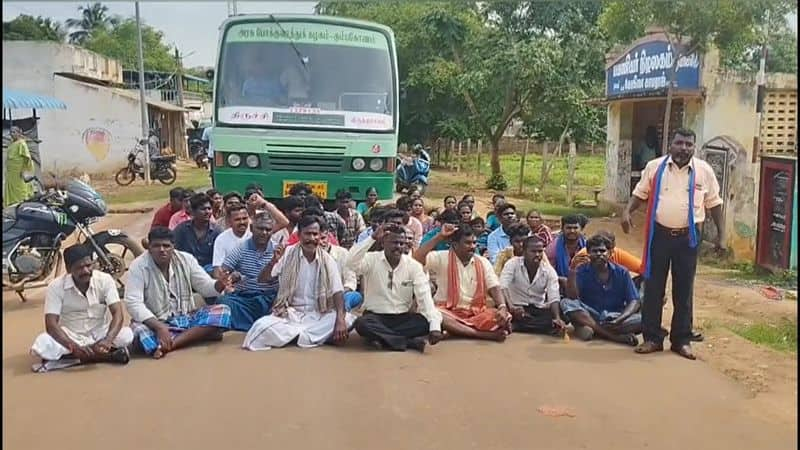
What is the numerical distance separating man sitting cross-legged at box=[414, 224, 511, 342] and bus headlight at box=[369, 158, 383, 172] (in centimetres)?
368

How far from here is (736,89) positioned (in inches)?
420

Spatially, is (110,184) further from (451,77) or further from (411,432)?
(411,432)

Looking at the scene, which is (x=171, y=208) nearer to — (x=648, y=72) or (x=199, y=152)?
(x=648, y=72)

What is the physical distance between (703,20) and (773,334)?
5.16 metres

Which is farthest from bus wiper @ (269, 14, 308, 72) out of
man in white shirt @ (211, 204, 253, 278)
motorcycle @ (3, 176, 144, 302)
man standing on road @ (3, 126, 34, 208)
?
man standing on road @ (3, 126, 34, 208)

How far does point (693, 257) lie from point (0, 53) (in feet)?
13.4

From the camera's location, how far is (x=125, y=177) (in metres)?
20.8

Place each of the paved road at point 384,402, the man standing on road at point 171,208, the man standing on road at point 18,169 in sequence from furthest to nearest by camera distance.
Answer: the man standing on road at point 18,169 < the man standing on road at point 171,208 < the paved road at point 384,402

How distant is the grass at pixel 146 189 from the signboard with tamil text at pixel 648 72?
904 centimetres

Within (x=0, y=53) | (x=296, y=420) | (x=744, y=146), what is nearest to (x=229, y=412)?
(x=296, y=420)

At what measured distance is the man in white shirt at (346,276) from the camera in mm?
5910

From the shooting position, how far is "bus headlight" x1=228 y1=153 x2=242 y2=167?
939 centimetres

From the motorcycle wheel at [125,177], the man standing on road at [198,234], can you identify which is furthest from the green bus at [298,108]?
the motorcycle wheel at [125,177]

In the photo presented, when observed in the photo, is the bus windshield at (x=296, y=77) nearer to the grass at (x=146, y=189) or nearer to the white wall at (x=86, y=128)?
the grass at (x=146, y=189)
